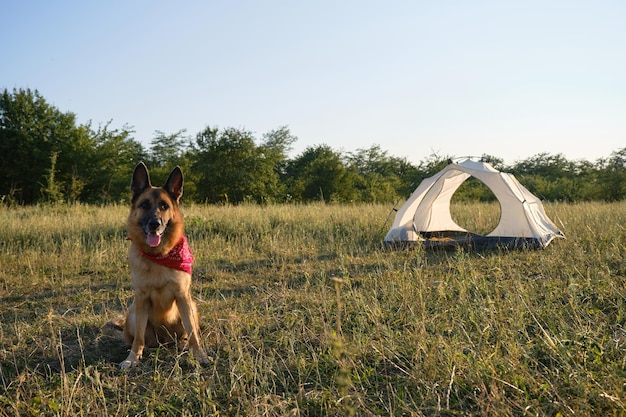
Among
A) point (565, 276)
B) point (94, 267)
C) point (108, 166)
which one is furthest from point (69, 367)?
point (108, 166)

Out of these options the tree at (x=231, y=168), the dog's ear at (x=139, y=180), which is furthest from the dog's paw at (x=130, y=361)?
the tree at (x=231, y=168)

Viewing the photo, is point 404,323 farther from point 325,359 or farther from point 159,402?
point 159,402

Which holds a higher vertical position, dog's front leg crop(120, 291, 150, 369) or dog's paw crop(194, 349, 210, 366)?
dog's front leg crop(120, 291, 150, 369)

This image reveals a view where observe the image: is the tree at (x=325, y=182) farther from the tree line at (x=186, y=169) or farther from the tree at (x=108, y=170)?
the tree at (x=108, y=170)

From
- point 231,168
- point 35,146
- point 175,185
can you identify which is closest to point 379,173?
point 231,168

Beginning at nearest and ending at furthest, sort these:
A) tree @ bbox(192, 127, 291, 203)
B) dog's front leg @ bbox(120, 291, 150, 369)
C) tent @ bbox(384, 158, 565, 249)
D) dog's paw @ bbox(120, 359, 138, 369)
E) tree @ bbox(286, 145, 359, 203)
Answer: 1. dog's paw @ bbox(120, 359, 138, 369)
2. dog's front leg @ bbox(120, 291, 150, 369)
3. tent @ bbox(384, 158, 565, 249)
4. tree @ bbox(192, 127, 291, 203)
5. tree @ bbox(286, 145, 359, 203)

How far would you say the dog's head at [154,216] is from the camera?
10.9 ft

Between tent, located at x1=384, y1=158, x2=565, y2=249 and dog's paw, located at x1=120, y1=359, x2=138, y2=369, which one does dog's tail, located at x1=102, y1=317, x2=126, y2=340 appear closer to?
dog's paw, located at x1=120, y1=359, x2=138, y2=369

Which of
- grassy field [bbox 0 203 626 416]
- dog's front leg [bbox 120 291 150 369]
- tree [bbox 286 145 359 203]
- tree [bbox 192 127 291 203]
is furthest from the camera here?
tree [bbox 286 145 359 203]

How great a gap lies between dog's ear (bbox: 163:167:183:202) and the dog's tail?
114cm

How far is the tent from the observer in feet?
23.6

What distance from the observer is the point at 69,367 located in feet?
10.2

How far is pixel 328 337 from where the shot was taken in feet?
10.5

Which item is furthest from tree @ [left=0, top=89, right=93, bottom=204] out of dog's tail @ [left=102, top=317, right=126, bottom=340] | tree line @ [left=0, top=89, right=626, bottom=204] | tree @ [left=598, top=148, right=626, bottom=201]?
tree @ [left=598, top=148, right=626, bottom=201]
